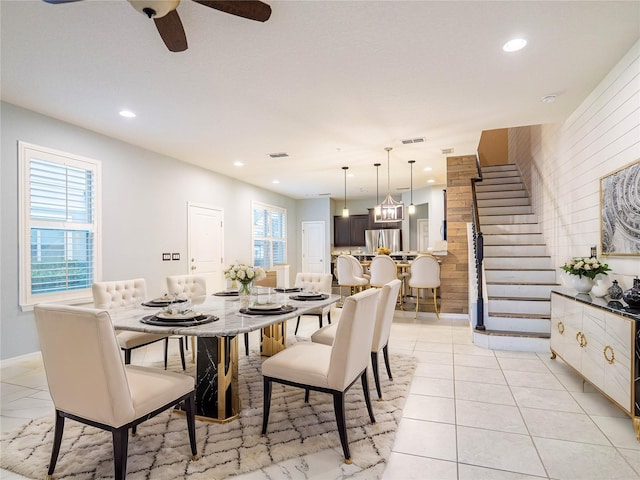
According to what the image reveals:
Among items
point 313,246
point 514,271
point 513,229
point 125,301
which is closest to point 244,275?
point 125,301

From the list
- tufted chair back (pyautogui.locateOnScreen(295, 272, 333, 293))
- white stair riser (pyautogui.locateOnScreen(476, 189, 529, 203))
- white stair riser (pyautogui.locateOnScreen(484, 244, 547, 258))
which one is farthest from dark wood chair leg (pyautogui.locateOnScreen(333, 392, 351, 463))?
white stair riser (pyautogui.locateOnScreen(476, 189, 529, 203))

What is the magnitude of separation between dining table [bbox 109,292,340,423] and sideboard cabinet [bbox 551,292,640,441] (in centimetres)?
203

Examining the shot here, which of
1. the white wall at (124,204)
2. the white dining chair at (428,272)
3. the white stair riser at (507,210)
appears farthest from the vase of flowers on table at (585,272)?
the white wall at (124,204)

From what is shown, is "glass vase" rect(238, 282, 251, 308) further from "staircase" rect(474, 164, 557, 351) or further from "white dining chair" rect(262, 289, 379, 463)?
"staircase" rect(474, 164, 557, 351)

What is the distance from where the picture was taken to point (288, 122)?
4121 millimetres

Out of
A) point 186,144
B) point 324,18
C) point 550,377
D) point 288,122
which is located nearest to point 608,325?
point 550,377

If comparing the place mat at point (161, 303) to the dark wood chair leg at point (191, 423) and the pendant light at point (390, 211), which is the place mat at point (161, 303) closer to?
the dark wood chair leg at point (191, 423)

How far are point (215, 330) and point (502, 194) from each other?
6.32 metres

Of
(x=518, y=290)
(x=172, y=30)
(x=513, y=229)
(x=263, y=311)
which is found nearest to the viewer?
(x=172, y=30)

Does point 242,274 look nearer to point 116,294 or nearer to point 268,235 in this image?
point 116,294

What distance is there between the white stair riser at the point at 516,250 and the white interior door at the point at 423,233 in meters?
4.07

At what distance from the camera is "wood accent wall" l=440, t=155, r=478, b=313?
5.91 m

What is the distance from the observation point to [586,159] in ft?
12.0

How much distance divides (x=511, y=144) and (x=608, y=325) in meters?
6.76
